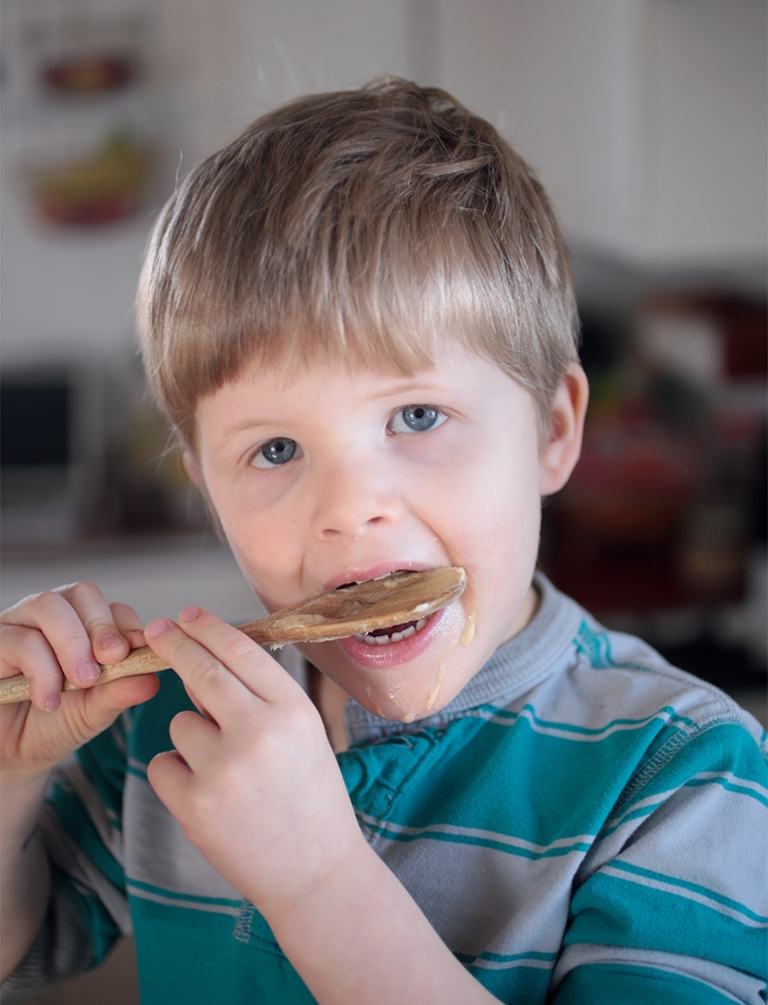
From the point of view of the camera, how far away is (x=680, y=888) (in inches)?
18.6

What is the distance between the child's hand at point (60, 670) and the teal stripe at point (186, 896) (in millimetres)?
106

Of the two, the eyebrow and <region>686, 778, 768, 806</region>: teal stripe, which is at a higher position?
the eyebrow

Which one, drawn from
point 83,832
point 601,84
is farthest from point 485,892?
point 601,84

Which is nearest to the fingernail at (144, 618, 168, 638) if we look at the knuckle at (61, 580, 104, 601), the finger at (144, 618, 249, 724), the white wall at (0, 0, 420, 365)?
the finger at (144, 618, 249, 724)

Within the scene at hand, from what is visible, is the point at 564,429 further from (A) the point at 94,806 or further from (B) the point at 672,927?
(A) the point at 94,806

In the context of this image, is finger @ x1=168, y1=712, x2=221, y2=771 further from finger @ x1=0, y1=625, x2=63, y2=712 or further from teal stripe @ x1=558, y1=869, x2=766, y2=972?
teal stripe @ x1=558, y1=869, x2=766, y2=972

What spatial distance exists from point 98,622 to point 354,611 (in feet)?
0.57

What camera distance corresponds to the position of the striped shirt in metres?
0.47

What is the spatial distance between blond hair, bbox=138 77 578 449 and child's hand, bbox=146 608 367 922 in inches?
7.0

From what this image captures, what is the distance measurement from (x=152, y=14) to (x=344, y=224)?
8.09 ft

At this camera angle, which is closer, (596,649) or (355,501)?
(355,501)

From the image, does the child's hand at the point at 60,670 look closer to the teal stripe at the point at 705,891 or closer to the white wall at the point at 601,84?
→ the teal stripe at the point at 705,891

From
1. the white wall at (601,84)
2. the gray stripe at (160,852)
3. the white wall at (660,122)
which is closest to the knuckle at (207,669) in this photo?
the gray stripe at (160,852)

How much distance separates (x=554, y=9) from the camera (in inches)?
57.1
